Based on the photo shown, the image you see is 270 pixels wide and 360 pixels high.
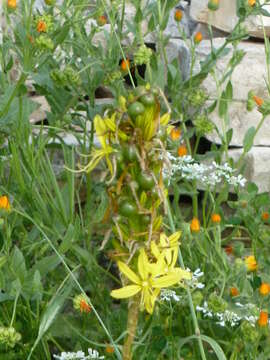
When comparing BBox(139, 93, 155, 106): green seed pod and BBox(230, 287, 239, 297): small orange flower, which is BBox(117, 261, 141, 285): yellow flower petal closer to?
BBox(139, 93, 155, 106): green seed pod

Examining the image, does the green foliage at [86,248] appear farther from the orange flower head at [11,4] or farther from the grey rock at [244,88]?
the grey rock at [244,88]

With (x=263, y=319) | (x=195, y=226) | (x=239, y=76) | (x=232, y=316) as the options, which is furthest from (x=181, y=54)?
(x=263, y=319)

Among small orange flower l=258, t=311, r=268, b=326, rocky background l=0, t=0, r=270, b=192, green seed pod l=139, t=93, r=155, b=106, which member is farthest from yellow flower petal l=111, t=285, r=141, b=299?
rocky background l=0, t=0, r=270, b=192

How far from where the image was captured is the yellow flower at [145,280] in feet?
3.62

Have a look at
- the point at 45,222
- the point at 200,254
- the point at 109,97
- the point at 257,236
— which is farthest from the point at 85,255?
the point at 109,97

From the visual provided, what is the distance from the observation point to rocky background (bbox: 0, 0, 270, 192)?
2963mm

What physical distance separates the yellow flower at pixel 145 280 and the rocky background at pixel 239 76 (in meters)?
1.74

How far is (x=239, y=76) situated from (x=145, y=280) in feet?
6.96

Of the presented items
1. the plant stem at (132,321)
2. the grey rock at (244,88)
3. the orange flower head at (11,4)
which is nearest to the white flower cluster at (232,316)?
the plant stem at (132,321)

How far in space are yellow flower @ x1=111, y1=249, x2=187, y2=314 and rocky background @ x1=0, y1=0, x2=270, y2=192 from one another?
1.74 meters

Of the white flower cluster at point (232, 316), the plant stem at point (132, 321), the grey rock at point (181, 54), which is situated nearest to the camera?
the plant stem at point (132, 321)

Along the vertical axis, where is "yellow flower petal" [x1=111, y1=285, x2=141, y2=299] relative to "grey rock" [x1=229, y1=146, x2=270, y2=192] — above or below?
above

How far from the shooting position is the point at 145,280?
→ 3.65 ft

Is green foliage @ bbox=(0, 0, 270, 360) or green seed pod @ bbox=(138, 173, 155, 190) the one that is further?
green foliage @ bbox=(0, 0, 270, 360)
